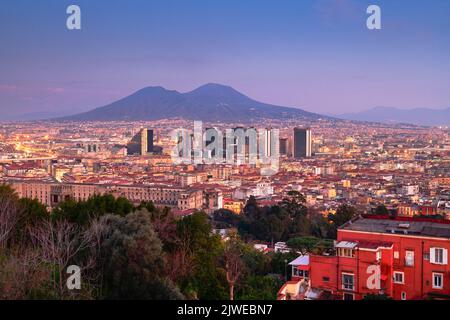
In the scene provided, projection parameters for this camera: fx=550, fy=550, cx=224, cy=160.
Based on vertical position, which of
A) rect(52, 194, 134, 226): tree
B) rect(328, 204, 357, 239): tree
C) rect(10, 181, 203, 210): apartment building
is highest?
rect(52, 194, 134, 226): tree

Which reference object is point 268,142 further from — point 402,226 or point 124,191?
point 402,226

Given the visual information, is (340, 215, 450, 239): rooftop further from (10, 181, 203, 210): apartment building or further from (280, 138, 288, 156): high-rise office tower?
(280, 138, 288, 156): high-rise office tower

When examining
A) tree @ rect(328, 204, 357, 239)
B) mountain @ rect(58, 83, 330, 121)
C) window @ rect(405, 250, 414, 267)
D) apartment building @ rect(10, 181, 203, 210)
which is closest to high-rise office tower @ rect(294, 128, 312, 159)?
mountain @ rect(58, 83, 330, 121)

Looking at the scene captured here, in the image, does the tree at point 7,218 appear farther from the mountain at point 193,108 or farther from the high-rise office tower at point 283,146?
the high-rise office tower at point 283,146

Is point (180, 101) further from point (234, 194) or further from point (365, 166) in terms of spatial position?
point (234, 194)

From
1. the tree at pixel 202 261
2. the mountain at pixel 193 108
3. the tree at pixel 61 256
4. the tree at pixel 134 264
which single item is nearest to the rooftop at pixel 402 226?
the tree at pixel 202 261
